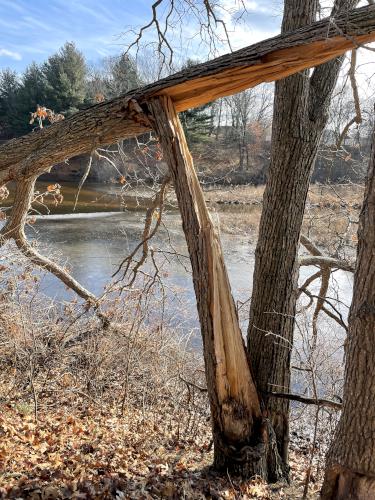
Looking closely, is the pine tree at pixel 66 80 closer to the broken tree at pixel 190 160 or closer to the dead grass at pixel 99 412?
the dead grass at pixel 99 412

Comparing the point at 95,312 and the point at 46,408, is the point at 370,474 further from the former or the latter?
the point at 95,312

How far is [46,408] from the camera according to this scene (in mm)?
6254

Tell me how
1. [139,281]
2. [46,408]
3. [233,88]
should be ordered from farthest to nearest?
1. [139,281]
2. [46,408]
3. [233,88]

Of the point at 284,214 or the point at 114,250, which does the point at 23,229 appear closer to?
the point at 284,214

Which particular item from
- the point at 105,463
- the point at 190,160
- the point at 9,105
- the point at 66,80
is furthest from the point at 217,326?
the point at 9,105

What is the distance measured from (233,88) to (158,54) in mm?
2849

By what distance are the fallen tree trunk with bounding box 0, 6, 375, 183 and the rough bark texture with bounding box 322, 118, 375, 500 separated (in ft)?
3.47

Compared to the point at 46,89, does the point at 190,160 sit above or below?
below

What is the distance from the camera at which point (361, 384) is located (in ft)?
8.71

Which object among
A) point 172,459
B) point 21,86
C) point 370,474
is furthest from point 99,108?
point 21,86

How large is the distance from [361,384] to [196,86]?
8.60 ft

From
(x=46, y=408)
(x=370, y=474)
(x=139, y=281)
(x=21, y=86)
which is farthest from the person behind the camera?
(x=21, y=86)

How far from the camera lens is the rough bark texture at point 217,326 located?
3523mm

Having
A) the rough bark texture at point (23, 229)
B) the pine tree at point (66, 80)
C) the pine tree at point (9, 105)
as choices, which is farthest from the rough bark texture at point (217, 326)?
the pine tree at point (9, 105)
